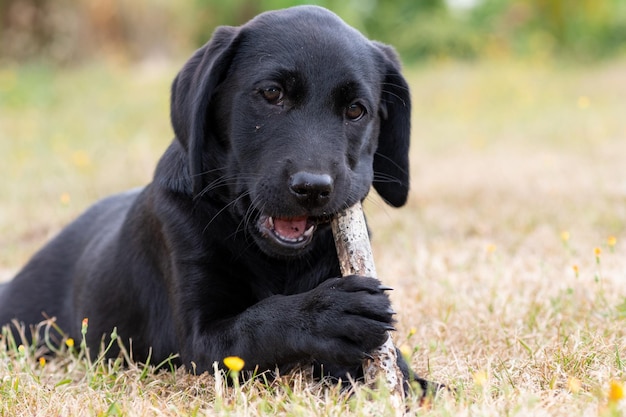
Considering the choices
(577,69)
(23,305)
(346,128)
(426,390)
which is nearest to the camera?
(426,390)

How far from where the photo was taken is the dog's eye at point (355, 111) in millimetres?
2896

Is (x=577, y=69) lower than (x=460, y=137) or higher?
higher

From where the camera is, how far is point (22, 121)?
10945 mm

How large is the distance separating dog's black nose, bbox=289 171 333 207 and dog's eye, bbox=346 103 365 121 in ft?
1.31

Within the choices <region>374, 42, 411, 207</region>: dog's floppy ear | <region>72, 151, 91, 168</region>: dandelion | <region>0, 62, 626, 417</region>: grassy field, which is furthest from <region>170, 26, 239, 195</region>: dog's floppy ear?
<region>72, 151, 91, 168</region>: dandelion

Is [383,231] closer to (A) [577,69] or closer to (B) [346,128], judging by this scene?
(B) [346,128]

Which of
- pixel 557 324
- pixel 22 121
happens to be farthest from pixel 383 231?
pixel 22 121

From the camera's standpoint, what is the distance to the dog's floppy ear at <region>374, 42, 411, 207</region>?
330cm

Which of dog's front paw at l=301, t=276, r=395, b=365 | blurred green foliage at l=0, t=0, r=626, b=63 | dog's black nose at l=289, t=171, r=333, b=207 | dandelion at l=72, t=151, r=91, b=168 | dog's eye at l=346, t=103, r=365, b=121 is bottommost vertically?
dandelion at l=72, t=151, r=91, b=168

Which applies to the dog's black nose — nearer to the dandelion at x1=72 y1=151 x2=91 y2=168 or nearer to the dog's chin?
the dog's chin

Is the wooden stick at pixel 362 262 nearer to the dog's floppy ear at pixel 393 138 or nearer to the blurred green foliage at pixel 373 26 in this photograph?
the dog's floppy ear at pixel 393 138

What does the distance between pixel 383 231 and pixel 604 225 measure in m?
1.43

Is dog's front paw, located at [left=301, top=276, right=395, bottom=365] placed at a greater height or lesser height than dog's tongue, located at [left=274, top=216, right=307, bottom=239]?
lesser

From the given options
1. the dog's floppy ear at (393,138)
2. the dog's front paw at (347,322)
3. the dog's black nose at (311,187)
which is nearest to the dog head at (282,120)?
the dog's black nose at (311,187)
